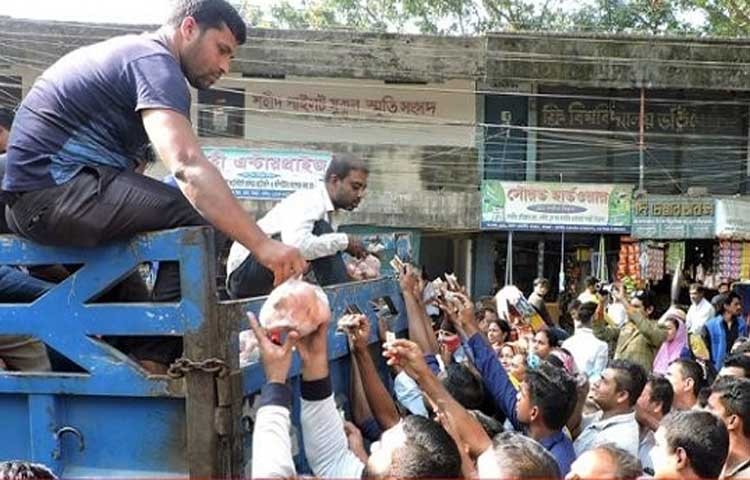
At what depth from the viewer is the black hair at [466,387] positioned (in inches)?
166

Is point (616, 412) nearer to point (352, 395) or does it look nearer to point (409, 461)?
point (352, 395)

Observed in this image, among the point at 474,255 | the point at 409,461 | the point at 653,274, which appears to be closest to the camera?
the point at 409,461

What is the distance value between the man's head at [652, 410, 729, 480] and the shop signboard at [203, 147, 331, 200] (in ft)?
40.3

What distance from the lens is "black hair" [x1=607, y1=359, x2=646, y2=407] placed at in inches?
179

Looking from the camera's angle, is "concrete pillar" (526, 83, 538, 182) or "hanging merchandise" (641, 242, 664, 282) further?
"concrete pillar" (526, 83, 538, 182)

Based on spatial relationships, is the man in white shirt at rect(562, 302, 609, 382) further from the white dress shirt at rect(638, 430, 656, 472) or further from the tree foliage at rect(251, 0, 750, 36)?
the tree foliage at rect(251, 0, 750, 36)

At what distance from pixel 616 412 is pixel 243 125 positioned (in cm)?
1266

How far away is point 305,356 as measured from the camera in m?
2.46

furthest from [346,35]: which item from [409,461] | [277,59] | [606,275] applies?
[409,461]

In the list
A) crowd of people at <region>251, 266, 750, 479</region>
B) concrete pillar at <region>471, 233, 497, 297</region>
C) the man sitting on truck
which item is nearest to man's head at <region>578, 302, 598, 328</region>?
crowd of people at <region>251, 266, 750, 479</region>

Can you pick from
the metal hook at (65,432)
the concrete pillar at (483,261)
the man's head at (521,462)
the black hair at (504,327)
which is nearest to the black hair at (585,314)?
the black hair at (504,327)

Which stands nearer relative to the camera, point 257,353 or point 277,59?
point 257,353

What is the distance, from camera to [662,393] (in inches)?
187

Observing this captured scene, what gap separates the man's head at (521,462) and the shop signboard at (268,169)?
12.8 m
